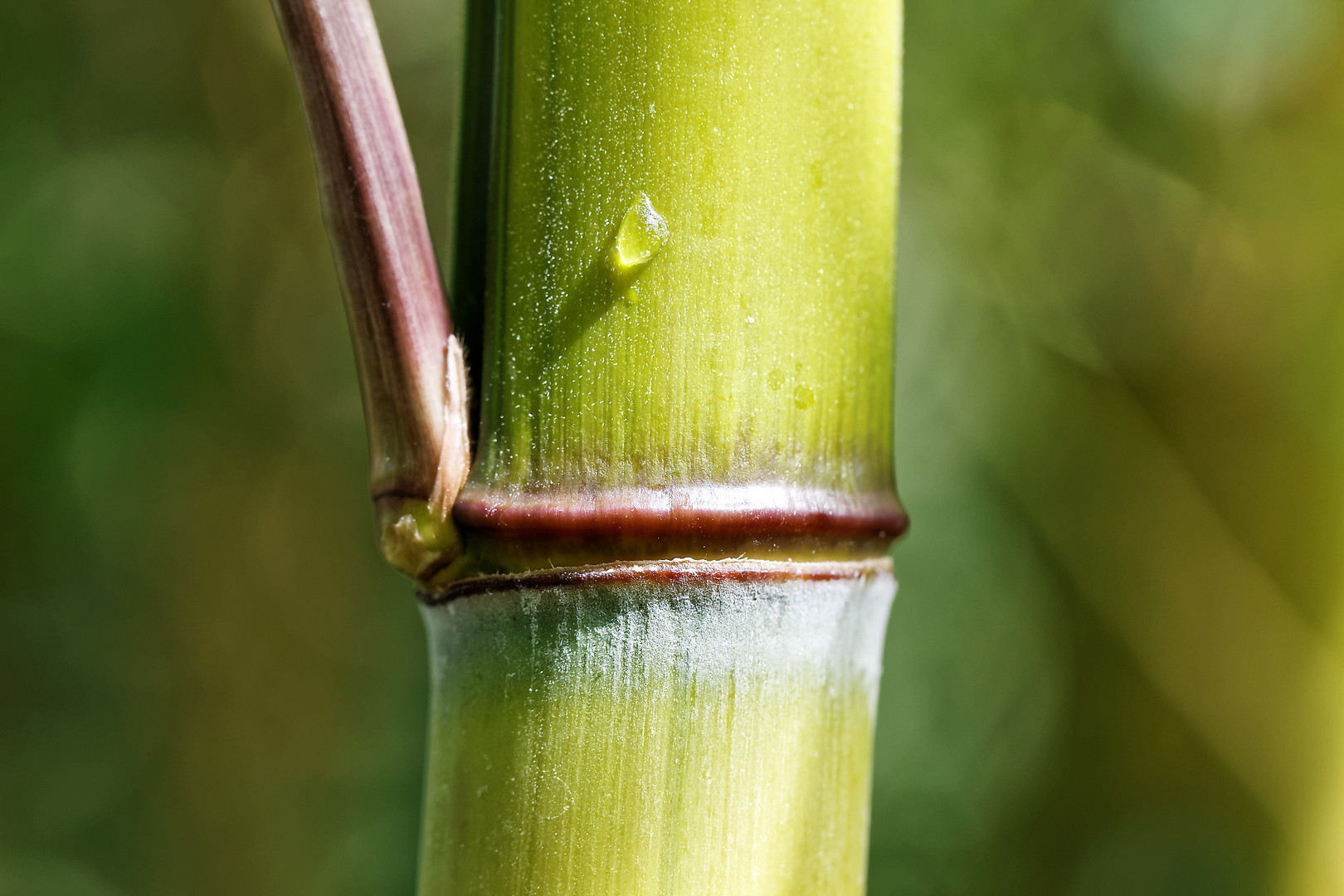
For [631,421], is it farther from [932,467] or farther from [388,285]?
[932,467]

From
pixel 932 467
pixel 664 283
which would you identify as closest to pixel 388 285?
pixel 664 283

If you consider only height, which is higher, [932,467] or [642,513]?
[642,513]

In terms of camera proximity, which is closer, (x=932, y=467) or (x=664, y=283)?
(x=664, y=283)

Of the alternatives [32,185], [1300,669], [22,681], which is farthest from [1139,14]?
[22,681]

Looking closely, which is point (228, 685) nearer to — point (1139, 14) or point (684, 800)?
point (684, 800)

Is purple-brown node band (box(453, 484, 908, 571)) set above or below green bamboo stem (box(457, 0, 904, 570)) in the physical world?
below

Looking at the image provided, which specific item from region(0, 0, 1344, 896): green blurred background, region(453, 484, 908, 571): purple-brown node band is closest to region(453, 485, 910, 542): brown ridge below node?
region(453, 484, 908, 571): purple-brown node band

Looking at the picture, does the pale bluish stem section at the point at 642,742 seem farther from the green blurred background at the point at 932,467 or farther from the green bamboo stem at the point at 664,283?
the green blurred background at the point at 932,467

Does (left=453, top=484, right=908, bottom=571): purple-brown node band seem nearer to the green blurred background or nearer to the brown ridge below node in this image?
the brown ridge below node
